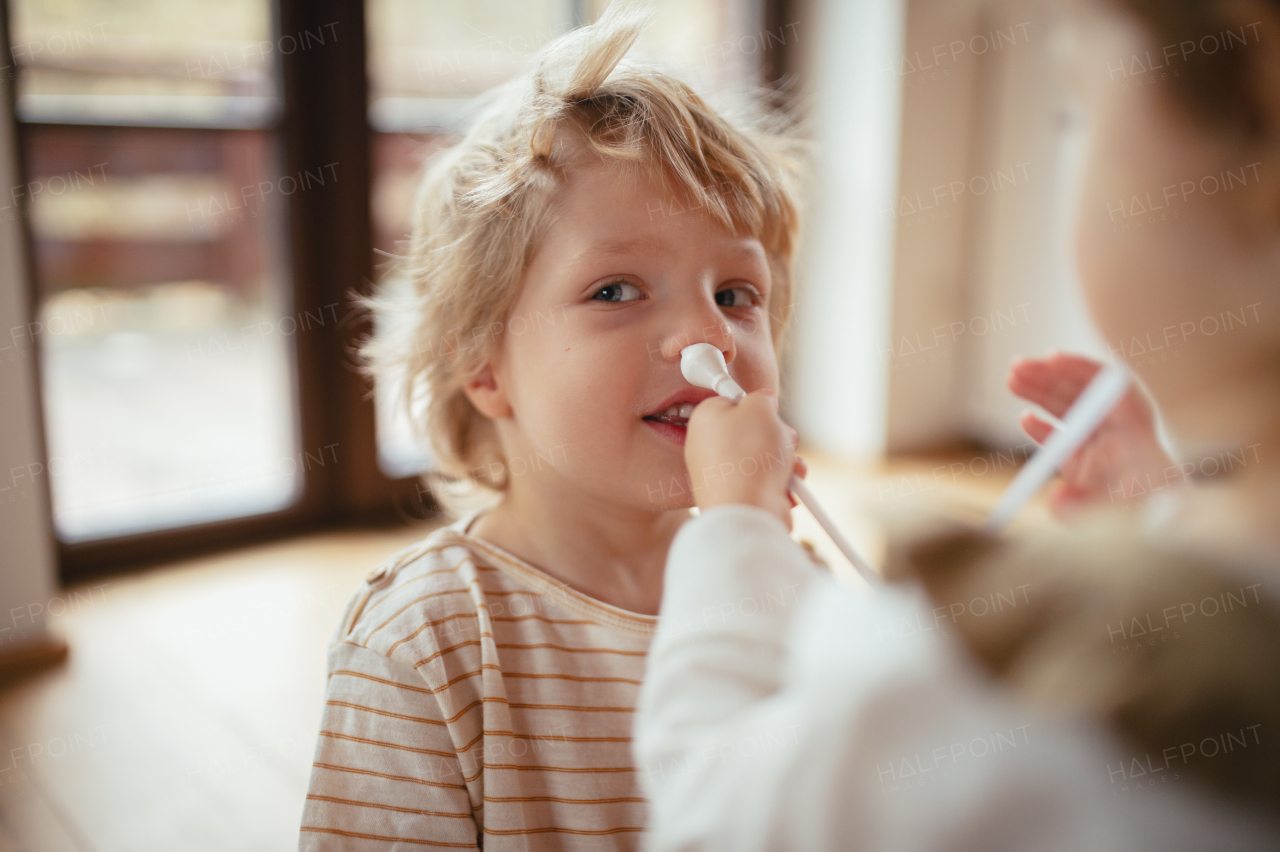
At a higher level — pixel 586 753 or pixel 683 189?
pixel 683 189

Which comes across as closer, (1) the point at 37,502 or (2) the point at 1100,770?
(2) the point at 1100,770

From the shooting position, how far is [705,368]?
0.75 m

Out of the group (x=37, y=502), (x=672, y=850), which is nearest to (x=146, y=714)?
(x=37, y=502)

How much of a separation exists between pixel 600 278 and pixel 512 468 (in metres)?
0.24

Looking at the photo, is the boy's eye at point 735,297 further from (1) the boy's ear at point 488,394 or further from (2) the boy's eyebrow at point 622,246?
(1) the boy's ear at point 488,394

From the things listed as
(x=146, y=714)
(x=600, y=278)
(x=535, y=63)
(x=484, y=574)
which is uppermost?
(x=535, y=63)

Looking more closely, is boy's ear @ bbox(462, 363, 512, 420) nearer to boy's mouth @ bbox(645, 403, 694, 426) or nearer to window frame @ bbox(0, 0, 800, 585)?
boy's mouth @ bbox(645, 403, 694, 426)

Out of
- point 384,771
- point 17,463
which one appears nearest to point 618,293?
point 384,771

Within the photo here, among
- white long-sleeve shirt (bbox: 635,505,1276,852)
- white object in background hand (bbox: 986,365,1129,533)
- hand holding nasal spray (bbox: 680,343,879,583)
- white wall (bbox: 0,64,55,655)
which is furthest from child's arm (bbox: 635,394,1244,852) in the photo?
white wall (bbox: 0,64,55,655)

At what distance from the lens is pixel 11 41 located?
1.88m

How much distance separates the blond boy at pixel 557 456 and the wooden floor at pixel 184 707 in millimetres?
347

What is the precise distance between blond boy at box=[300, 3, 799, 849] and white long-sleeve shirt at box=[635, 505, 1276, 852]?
338 millimetres

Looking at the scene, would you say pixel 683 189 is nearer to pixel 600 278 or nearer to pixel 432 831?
pixel 600 278

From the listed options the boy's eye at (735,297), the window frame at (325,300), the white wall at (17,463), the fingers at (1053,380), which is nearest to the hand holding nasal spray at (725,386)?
the boy's eye at (735,297)
